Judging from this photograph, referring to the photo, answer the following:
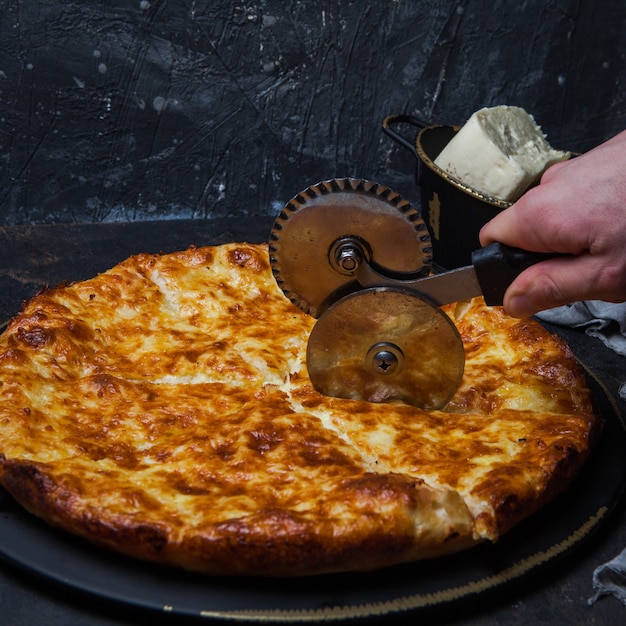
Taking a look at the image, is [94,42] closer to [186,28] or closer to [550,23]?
[186,28]

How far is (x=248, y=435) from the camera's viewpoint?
245 cm

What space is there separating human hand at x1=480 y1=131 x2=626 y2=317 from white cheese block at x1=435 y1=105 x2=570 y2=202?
5.80ft

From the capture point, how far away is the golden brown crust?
201 cm

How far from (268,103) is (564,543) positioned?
3981 mm

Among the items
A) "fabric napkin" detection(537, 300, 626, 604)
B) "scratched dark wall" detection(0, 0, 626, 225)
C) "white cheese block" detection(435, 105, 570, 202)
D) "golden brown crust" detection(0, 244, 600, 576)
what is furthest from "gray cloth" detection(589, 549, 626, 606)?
"scratched dark wall" detection(0, 0, 626, 225)

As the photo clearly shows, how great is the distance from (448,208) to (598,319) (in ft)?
3.20

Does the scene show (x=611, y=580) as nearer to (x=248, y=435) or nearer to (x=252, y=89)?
(x=248, y=435)

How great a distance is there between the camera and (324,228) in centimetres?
264

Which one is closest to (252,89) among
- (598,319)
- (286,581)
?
(598,319)

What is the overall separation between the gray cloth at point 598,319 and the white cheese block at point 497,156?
2.18 feet

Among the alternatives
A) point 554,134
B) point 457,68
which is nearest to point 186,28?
point 457,68

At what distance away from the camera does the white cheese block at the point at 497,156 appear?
4.06 m

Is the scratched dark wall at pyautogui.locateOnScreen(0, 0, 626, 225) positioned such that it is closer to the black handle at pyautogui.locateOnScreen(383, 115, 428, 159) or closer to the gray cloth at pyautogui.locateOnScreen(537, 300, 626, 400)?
the black handle at pyautogui.locateOnScreen(383, 115, 428, 159)

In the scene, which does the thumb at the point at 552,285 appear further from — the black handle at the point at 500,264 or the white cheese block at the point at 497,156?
the white cheese block at the point at 497,156
